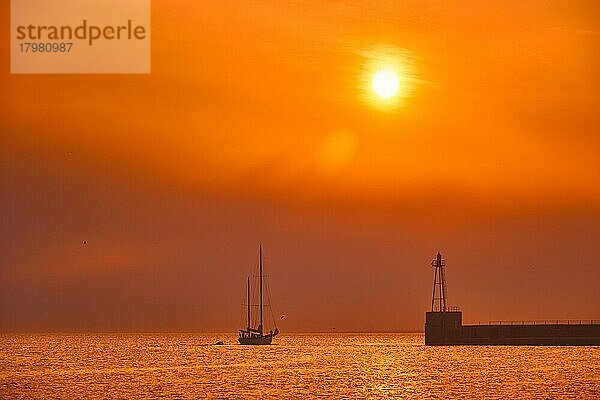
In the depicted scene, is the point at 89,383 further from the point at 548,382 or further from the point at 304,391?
the point at 548,382

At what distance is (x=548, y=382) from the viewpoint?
98312mm

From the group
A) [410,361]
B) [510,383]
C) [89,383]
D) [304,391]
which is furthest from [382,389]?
[410,361]

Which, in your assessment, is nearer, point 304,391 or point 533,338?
point 304,391

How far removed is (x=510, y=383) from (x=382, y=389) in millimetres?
15408

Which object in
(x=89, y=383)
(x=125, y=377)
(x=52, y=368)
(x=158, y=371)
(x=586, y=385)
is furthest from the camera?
(x=52, y=368)

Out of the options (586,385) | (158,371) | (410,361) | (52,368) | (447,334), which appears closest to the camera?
(586,385)

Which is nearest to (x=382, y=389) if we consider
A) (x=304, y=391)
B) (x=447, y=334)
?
(x=304, y=391)

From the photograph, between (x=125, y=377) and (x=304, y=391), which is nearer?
(x=304, y=391)

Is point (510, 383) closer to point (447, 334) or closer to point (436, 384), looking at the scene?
point (436, 384)

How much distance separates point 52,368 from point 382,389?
62196 mm

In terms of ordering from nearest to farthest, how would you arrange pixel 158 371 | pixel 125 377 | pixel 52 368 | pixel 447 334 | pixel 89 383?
pixel 89 383 < pixel 125 377 < pixel 158 371 < pixel 52 368 < pixel 447 334

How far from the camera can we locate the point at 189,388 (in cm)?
9112

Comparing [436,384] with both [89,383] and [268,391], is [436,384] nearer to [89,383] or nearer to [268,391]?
[268,391]

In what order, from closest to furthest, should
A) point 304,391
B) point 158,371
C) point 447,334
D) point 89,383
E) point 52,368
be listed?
point 304,391
point 89,383
point 158,371
point 52,368
point 447,334
